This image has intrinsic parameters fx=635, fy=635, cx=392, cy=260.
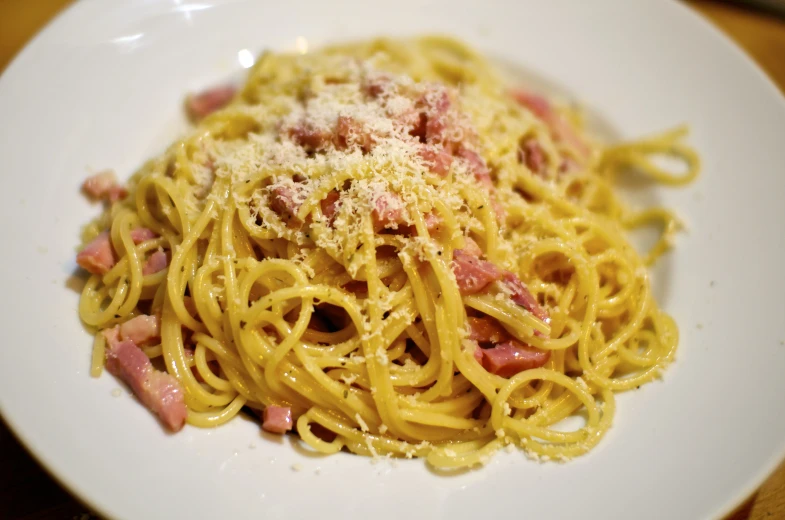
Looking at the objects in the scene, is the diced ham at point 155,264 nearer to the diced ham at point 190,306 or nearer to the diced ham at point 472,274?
the diced ham at point 190,306

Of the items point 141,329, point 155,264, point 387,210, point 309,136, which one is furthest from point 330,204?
point 141,329

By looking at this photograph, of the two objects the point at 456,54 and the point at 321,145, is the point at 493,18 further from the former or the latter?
A: the point at 321,145

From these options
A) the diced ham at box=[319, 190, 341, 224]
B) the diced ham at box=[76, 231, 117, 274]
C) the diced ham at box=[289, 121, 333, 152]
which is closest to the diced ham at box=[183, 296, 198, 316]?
the diced ham at box=[76, 231, 117, 274]

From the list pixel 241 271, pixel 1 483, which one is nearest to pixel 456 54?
pixel 241 271

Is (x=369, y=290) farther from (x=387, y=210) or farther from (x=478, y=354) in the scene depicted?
(x=478, y=354)

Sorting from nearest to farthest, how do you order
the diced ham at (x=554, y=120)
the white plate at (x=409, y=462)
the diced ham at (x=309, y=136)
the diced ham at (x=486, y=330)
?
1. the white plate at (x=409, y=462)
2. the diced ham at (x=486, y=330)
3. the diced ham at (x=309, y=136)
4. the diced ham at (x=554, y=120)

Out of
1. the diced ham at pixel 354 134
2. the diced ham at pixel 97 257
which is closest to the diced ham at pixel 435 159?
the diced ham at pixel 354 134
